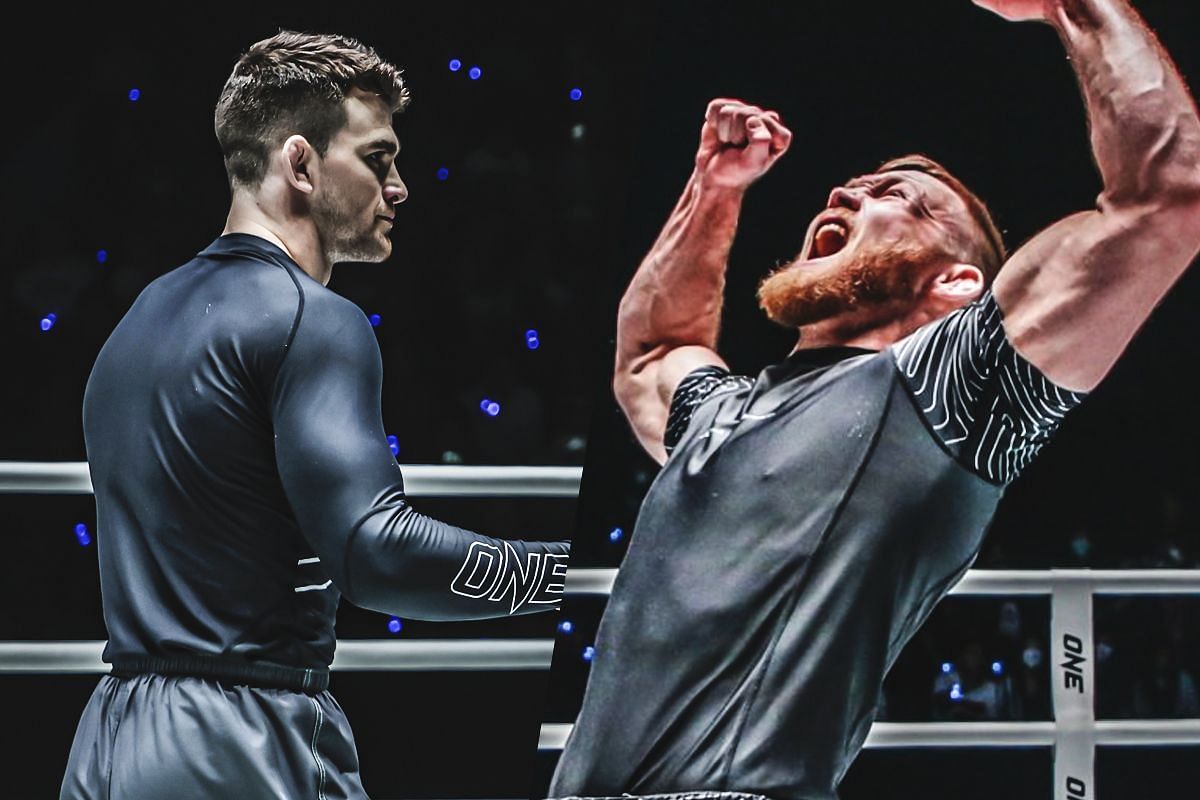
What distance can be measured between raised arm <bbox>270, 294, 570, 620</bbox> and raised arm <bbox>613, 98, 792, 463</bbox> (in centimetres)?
36

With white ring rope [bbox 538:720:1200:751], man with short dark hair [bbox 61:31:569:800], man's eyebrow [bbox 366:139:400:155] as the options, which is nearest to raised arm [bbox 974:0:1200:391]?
white ring rope [bbox 538:720:1200:751]

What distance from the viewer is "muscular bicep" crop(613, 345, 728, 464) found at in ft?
7.06

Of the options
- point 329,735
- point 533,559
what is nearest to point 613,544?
point 533,559

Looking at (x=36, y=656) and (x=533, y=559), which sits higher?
(x=533, y=559)

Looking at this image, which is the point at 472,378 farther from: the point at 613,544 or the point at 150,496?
the point at 150,496

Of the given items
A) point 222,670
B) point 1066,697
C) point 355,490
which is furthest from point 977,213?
point 222,670

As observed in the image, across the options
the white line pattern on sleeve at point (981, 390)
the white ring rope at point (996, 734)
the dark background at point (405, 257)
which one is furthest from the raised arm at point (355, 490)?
the white line pattern on sleeve at point (981, 390)

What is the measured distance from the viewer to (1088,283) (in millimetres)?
1904

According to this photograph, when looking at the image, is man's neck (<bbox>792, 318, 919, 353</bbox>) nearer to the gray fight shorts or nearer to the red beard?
the red beard

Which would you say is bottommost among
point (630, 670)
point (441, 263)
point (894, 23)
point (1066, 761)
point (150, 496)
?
point (1066, 761)

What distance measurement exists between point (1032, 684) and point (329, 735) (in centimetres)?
101

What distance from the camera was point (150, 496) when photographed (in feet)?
6.21

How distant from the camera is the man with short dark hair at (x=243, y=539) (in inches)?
72.6

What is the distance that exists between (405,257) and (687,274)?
Answer: 57cm
